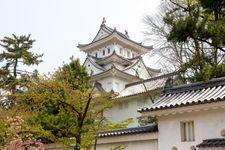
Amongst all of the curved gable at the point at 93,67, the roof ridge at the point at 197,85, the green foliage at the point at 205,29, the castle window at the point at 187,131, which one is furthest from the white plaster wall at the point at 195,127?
the curved gable at the point at 93,67

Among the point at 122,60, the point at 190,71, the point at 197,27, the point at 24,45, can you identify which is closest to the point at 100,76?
the point at 122,60

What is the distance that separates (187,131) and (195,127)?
407mm

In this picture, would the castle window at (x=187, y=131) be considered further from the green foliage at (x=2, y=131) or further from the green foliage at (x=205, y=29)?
the green foliage at (x=2, y=131)

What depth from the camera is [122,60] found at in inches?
1801

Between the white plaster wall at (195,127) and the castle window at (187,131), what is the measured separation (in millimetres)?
111

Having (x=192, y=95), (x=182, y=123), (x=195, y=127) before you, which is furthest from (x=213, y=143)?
(x=192, y=95)

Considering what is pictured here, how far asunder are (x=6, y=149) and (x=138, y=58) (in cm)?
3393

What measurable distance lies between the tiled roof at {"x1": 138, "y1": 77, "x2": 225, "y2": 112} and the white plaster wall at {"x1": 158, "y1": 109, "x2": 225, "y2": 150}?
40 cm

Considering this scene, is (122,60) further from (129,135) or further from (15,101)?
(129,135)

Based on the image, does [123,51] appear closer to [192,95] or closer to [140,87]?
[140,87]

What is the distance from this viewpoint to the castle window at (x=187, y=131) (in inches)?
411

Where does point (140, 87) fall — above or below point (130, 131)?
above

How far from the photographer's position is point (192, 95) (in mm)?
10766

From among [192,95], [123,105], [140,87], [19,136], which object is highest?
[140,87]
